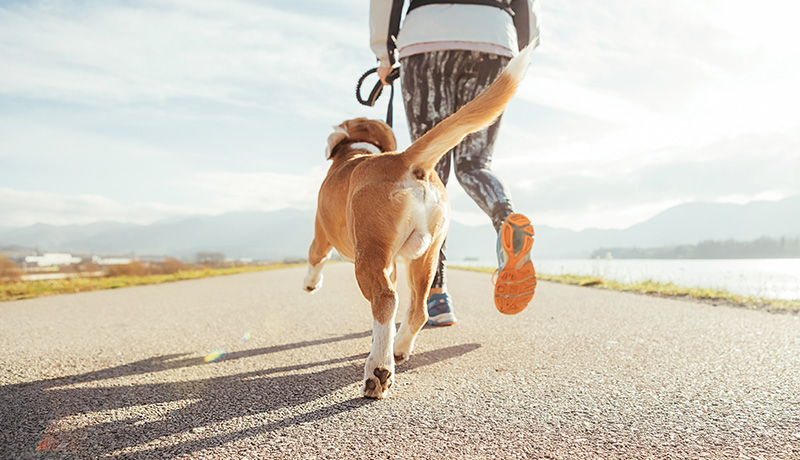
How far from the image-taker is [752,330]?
361 cm

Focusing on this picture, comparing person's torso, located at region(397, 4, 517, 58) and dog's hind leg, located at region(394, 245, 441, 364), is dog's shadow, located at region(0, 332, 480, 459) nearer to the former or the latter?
dog's hind leg, located at region(394, 245, 441, 364)

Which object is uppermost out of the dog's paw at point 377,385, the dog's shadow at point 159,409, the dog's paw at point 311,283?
the dog's paw at point 311,283

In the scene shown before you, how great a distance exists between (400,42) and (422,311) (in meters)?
1.88

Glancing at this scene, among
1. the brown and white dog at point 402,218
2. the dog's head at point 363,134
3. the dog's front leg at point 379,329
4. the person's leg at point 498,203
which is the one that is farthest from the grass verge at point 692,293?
the dog's front leg at point 379,329

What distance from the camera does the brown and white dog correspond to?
2.11 metres

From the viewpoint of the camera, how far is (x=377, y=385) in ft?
6.64

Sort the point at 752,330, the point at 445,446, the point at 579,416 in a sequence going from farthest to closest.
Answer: the point at 752,330 < the point at 579,416 < the point at 445,446

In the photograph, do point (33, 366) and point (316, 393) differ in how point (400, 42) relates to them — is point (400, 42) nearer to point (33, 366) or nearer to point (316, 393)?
point (316, 393)

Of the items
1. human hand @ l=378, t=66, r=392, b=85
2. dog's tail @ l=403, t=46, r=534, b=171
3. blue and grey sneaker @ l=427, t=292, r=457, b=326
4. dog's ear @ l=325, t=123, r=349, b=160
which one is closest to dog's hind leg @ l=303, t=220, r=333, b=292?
dog's ear @ l=325, t=123, r=349, b=160

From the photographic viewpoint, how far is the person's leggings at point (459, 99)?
318 centimetres

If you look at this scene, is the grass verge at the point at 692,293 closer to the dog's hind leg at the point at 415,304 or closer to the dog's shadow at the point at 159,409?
the dog's hind leg at the point at 415,304

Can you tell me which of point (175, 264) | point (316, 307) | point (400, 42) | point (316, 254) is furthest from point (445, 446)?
point (175, 264)

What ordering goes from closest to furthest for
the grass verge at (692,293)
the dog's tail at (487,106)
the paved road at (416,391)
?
the paved road at (416,391)
the dog's tail at (487,106)
the grass verge at (692,293)

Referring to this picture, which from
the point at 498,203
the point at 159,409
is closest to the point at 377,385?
the point at 159,409
